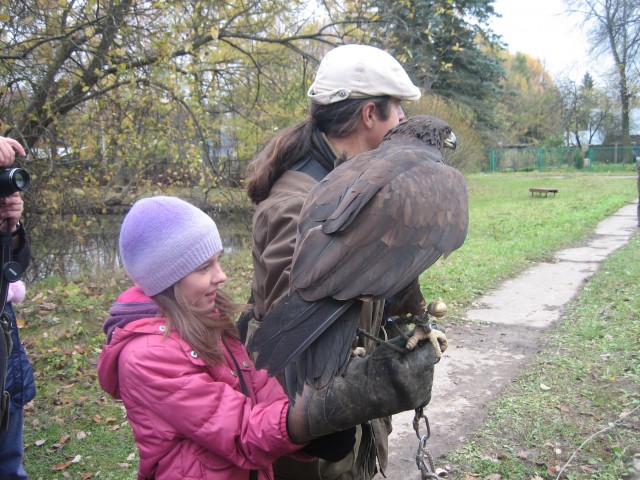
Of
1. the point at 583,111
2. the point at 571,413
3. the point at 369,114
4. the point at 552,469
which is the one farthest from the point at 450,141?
the point at 583,111

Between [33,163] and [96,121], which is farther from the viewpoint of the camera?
[96,121]

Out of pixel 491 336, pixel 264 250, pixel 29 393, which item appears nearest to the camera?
pixel 264 250

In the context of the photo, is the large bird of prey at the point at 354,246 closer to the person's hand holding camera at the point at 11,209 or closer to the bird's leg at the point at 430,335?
the bird's leg at the point at 430,335

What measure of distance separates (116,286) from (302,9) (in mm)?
4907

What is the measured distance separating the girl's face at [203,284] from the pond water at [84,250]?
6.60 metres

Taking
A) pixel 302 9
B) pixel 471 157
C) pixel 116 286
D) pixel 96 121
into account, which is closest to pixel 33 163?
pixel 96 121

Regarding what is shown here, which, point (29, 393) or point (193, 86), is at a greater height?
point (193, 86)

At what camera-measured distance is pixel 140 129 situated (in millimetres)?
7922

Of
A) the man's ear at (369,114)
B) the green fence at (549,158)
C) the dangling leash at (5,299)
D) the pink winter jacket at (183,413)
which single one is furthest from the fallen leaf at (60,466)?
the green fence at (549,158)

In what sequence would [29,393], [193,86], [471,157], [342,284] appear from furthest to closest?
1. [471,157]
2. [193,86]
3. [29,393]
4. [342,284]

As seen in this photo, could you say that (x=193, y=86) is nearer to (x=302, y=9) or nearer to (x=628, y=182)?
(x=302, y=9)

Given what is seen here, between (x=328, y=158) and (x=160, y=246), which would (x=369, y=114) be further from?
(x=160, y=246)

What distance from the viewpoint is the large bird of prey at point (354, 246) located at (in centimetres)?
167

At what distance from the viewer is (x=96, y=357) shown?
5.44m
